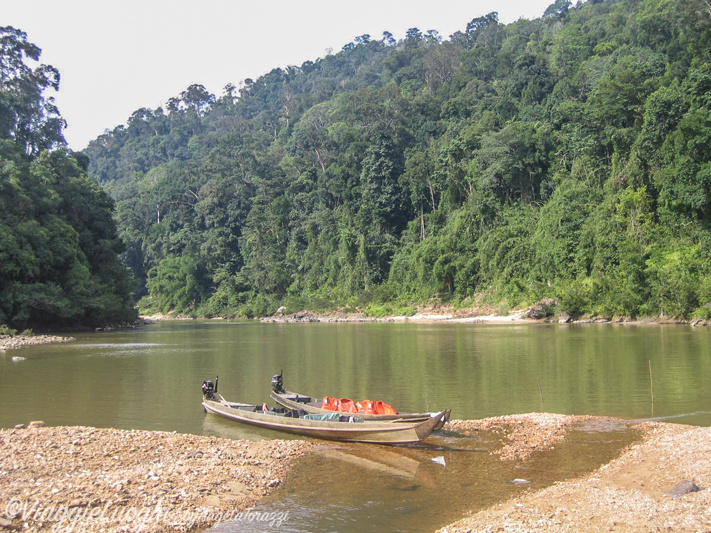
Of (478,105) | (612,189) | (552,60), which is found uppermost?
(552,60)

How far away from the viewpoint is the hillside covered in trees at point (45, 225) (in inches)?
1532

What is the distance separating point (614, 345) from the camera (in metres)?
27.9

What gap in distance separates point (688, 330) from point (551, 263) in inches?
667

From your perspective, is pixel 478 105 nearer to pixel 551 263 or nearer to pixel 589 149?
pixel 589 149

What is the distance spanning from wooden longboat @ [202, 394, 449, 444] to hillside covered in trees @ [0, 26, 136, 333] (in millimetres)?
29964

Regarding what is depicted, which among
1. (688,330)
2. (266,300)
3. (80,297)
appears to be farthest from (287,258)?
(688,330)

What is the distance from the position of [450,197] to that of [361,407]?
176 feet

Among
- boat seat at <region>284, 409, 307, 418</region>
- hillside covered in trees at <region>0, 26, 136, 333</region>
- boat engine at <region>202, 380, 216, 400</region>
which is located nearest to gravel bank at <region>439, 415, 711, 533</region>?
boat seat at <region>284, 409, 307, 418</region>

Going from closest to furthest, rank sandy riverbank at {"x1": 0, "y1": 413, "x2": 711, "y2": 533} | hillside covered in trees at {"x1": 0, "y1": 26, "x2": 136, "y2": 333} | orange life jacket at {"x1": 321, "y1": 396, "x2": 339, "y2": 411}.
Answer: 1. sandy riverbank at {"x1": 0, "y1": 413, "x2": 711, "y2": 533}
2. orange life jacket at {"x1": 321, "y1": 396, "x2": 339, "y2": 411}
3. hillside covered in trees at {"x1": 0, "y1": 26, "x2": 136, "y2": 333}

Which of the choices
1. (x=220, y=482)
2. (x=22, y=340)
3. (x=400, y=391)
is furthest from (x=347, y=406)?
(x=22, y=340)

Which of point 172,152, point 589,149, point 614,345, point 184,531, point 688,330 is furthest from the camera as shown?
point 172,152

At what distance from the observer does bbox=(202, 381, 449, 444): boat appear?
36.9 ft

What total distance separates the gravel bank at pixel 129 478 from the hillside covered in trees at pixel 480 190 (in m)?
35.6

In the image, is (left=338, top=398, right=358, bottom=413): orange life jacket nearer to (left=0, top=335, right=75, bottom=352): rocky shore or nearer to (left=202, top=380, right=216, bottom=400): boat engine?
(left=202, top=380, right=216, bottom=400): boat engine
